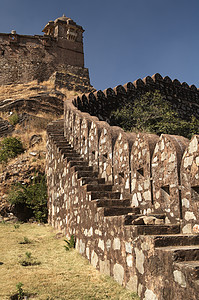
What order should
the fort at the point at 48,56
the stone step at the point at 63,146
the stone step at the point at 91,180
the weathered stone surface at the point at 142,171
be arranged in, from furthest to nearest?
the fort at the point at 48,56
the stone step at the point at 63,146
the stone step at the point at 91,180
the weathered stone surface at the point at 142,171

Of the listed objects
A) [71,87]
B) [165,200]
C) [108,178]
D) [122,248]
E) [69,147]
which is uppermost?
[71,87]

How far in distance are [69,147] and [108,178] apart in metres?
2.59

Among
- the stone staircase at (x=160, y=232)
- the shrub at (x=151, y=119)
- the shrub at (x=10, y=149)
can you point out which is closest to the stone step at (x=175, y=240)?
the stone staircase at (x=160, y=232)

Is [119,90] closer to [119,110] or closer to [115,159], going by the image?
[119,110]

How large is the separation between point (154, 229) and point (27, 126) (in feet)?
38.7

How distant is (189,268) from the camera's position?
238 cm

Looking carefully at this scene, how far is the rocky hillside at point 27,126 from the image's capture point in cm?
941

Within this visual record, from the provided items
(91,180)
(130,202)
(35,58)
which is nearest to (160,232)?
(130,202)

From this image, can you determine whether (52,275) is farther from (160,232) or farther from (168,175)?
(168,175)

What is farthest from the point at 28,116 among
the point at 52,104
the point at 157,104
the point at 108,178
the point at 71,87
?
the point at 108,178

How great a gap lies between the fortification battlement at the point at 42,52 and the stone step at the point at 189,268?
25071 mm

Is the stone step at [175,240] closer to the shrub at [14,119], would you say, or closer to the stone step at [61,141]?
the stone step at [61,141]

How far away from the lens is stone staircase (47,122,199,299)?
2475mm

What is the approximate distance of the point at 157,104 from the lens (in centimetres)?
1115
